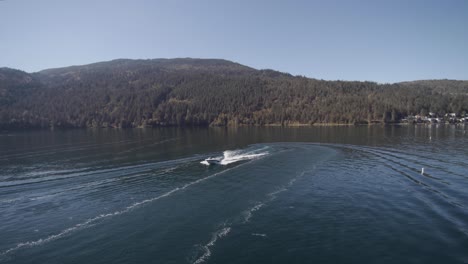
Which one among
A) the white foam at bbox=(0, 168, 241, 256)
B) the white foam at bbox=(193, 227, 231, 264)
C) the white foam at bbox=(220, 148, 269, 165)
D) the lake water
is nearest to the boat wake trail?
the white foam at bbox=(220, 148, 269, 165)

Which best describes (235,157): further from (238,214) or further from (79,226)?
(79,226)

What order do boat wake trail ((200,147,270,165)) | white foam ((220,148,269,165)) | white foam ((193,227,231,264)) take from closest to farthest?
white foam ((193,227,231,264)) → boat wake trail ((200,147,270,165)) → white foam ((220,148,269,165))

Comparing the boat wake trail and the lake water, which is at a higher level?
the boat wake trail

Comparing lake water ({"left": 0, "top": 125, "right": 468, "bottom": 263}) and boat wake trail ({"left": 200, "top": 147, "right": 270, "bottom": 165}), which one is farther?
boat wake trail ({"left": 200, "top": 147, "right": 270, "bottom": 165})

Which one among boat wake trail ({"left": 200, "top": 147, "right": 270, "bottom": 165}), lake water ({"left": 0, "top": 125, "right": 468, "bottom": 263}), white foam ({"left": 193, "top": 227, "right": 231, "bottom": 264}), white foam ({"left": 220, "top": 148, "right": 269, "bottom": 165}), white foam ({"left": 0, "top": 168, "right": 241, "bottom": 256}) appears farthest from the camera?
white foam ({"left": 220, "top": 148, "right": 269, "bottom": 165})

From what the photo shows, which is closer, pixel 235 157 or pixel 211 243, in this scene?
pixel 211 243

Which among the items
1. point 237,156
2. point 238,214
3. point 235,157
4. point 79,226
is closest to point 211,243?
point 238,214

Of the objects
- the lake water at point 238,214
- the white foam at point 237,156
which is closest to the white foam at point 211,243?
the lake water at point 238,214

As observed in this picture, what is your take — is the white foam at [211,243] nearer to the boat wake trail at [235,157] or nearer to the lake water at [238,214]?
the lake water at [238,214]

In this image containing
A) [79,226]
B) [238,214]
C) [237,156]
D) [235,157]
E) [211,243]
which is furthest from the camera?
[237,156]

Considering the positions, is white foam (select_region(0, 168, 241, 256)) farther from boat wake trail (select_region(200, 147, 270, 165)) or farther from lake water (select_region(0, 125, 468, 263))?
boat wake trail (select_region(200, 147, 270, 165))
